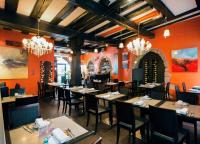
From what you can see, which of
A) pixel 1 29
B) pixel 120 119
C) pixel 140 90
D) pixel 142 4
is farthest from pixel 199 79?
pixel 1 29

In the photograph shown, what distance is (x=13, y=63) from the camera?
6.11 m

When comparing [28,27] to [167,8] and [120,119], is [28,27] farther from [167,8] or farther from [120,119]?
[167,8]

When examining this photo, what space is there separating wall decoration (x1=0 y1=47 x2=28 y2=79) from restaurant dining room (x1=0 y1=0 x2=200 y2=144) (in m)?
0.04

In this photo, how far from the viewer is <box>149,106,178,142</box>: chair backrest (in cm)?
192

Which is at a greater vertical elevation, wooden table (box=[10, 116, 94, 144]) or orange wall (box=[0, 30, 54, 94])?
orange wall (box=[0, 30, 54, 94])

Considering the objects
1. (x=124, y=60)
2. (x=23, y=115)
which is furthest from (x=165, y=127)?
(x=124, y=60)

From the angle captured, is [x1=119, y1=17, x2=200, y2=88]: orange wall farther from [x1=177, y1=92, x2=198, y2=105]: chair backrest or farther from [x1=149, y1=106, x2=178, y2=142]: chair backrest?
[x1=149, y1=106, x2=178, y2=142]: chair backrest

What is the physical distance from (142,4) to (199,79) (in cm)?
375

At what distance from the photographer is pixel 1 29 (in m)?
5.86

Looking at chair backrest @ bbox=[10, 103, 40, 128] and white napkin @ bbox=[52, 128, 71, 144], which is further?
chair backrest @ bbox=[10, 103, 40, 128]

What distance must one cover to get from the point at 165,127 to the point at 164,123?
0.06 m

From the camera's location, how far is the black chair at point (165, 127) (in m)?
1.92

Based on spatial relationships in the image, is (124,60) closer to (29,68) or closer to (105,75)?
(105,75)

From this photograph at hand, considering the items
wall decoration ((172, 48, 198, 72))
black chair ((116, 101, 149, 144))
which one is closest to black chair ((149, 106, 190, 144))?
black chair ((116, 101, 149, 144))
